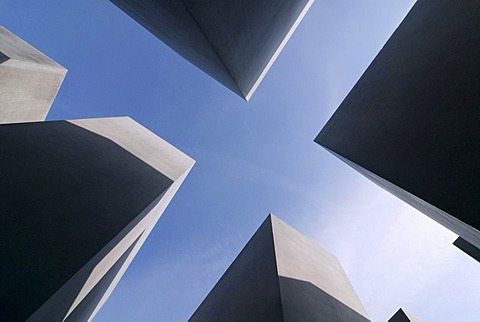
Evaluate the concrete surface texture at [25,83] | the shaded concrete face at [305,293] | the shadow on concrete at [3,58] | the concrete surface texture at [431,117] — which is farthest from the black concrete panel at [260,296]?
the shadow on concrete at [3,58]

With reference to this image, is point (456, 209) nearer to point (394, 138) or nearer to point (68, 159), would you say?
point (394, 138)

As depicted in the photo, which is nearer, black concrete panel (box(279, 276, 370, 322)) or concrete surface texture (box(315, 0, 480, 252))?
concrete surface texture (box(315, 0, 480, 252))

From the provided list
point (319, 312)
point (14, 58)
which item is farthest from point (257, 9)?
point (14, 58)

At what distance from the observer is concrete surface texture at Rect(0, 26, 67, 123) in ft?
31.1

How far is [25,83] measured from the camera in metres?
10.5

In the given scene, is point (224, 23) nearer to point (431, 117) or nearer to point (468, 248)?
point (431, 117)

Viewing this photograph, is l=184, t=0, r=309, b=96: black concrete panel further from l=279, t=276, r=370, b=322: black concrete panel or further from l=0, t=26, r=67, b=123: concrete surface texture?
l=0, t=26, r=67, b=123: concrete surface texture

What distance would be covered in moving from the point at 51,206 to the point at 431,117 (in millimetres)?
5985

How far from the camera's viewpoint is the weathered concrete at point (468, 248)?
25.0 feet

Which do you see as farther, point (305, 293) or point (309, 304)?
point (305, 293)

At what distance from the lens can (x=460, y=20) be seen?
4180 mm

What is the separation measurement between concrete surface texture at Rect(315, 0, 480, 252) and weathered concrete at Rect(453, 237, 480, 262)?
3936 mm

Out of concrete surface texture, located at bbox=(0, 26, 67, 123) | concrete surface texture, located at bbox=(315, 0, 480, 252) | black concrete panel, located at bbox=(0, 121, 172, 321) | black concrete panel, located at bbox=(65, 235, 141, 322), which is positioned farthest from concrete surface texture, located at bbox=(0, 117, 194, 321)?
concrete surface texture, located at bbox=(0, 26, 67, 123)

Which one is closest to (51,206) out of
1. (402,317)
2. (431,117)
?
(431,117)
